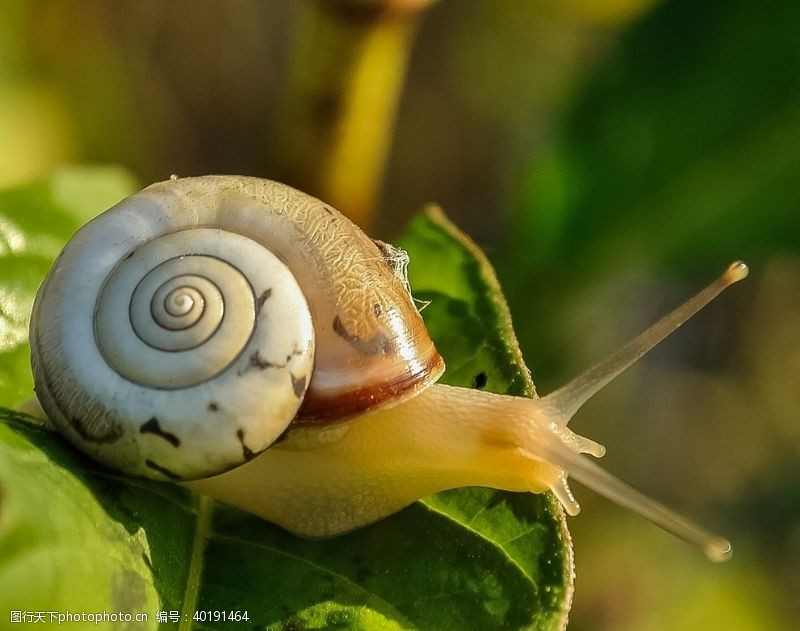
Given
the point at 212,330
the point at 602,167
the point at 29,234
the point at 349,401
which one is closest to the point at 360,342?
the point at 349,401

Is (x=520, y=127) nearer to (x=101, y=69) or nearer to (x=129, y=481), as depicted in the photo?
(x=101, y=69)

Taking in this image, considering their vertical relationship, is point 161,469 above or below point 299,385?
below

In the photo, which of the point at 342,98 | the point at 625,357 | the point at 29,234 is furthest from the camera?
the point at 342,98

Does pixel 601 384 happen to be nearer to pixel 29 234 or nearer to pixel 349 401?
pixel 349 401

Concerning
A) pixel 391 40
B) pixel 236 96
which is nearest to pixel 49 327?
pixel 391 40

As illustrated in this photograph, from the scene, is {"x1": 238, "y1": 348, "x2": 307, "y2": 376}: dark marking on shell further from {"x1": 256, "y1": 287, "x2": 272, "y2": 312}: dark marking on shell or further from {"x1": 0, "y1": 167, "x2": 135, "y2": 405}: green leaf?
{"x1": 0, "y1": 167, "x2": 135, "y2": 405}: green leaf

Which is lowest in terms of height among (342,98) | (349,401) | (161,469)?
(161,469)
